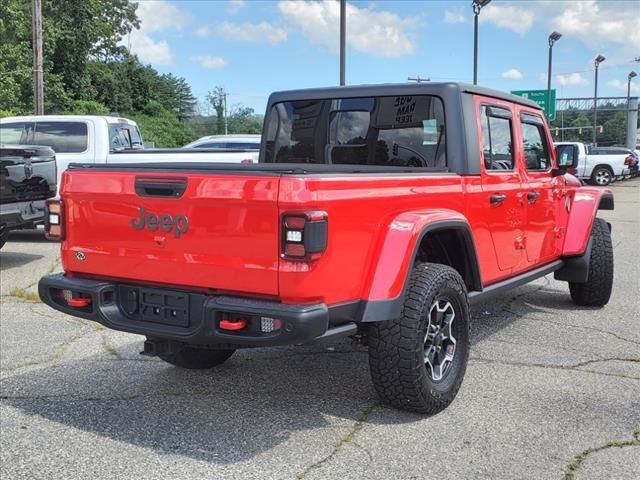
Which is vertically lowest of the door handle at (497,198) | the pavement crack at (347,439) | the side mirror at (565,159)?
the pavement crack at (347,439)

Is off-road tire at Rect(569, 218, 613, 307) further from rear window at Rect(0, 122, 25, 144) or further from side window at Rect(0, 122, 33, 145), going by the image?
rear window at Rect(0, 122, 25, 144)

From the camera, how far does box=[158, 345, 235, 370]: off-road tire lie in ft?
14.6

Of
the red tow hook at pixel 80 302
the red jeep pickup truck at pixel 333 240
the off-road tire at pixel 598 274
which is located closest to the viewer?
the red jeep pickup truck at pixel 333 240

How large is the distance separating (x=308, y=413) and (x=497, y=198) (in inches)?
74.4

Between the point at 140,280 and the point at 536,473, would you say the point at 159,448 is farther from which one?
the point at 536,473

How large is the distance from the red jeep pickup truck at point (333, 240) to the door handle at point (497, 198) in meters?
0.01

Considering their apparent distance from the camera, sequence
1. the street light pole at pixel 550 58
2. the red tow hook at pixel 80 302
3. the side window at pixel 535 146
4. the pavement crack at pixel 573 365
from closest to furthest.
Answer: the red tow hook at pixel 80 302 → the pavement crack at pixel 573 365 → the side window at pixel 535 146 → the street light pole at pixel 550 58

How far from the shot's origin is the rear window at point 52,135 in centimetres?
1136

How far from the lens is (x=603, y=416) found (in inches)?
149

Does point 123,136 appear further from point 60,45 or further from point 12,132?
point 60,45

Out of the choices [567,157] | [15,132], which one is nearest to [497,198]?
[567,157]

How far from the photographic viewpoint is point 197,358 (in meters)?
4.54

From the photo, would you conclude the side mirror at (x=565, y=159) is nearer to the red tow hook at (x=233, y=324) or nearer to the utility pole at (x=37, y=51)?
the red tow hook at (x=233, y=324)

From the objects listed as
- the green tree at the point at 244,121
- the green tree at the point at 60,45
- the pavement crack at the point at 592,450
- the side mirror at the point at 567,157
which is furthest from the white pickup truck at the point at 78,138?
the green tree at the point at 244,121
